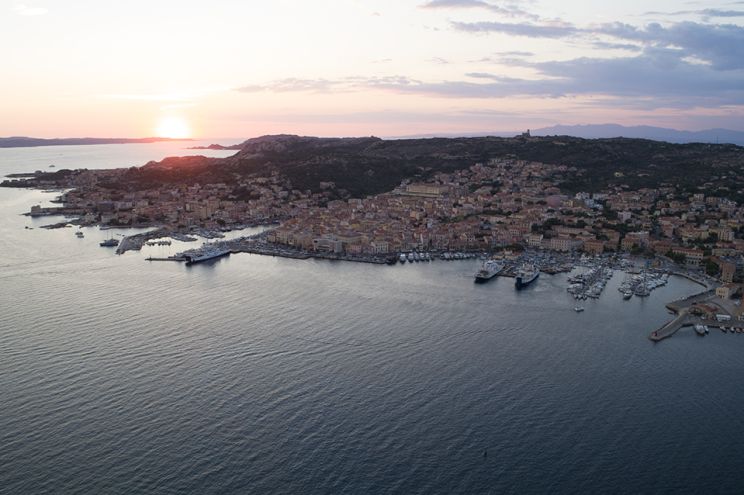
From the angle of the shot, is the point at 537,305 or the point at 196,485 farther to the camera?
the point at 537,305

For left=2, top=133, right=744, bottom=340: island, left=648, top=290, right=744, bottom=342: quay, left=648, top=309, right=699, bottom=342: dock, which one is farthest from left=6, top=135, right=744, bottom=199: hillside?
left=648, top=309, right=699, bottom=342: dock

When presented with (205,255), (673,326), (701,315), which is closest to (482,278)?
(673,326)

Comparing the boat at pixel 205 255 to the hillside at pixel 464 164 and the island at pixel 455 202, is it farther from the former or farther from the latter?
the hillside at pixel 464 164

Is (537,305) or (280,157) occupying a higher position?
(280,157)

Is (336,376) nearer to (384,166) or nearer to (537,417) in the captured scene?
(537,417)

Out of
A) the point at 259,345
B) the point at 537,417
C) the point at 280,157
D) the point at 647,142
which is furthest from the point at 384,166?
the point at 537,417

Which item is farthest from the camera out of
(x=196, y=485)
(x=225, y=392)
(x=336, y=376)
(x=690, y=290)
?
(x=690, y=290)
